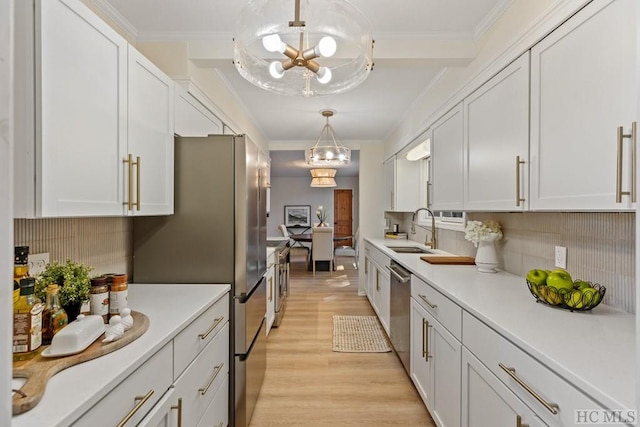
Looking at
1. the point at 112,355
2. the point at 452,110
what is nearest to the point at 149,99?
the point at 112,355

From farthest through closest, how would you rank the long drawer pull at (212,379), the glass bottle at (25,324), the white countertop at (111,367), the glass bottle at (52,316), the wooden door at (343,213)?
1. the wooden door at (343,213)
2. the long drawer pull at (212,379)
3. the glass bottle at (52,316)
4. the glass bottle at (25,324)
5. the white countertop at (111,367)

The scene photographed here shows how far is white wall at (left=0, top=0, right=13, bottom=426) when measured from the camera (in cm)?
48

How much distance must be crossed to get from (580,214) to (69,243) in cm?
247

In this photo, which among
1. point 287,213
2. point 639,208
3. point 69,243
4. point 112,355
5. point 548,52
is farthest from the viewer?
point 287,213

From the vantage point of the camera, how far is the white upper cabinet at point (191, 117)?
216 centimetres

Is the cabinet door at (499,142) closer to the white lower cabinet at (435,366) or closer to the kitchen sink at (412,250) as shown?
the white lower cabinet at (435,366)

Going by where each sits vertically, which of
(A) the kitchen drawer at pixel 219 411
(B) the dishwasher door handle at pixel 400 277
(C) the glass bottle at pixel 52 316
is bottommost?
(A) the kitchen drawer at pixel 219 411

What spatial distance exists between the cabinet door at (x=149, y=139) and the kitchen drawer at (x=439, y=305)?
5.33ft

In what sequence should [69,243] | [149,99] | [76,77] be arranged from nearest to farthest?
[76,77]
[69,243]
[149,99]

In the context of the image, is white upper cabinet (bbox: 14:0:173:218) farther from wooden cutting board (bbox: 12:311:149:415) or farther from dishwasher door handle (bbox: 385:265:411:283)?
dishwasher door handle (bbox: 385:265:411:283)

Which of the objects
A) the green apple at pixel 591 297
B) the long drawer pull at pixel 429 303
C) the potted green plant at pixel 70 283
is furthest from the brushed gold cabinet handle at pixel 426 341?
the potted green plant at pixel 70 283

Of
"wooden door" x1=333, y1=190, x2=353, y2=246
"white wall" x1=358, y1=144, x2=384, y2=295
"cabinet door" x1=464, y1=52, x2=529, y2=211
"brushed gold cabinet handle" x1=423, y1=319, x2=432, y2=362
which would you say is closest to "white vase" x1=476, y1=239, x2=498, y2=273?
"cabinet door" x1=464, y1=52, x2=529, y2=211

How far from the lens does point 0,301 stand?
1.56ft

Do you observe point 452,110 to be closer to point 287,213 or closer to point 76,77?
point 76,77
